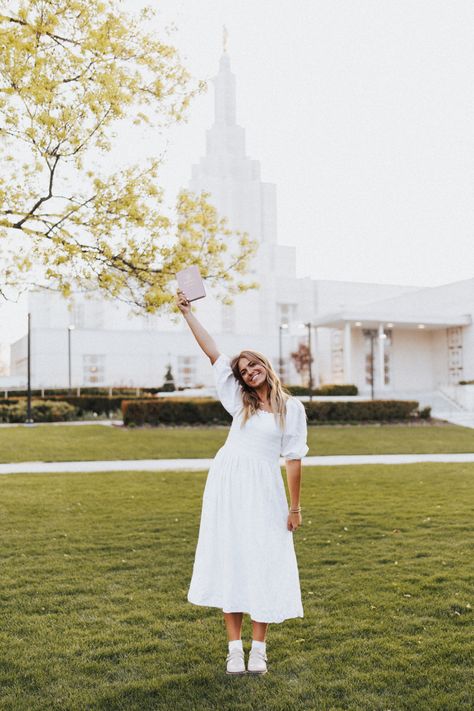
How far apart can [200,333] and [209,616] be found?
2095mm

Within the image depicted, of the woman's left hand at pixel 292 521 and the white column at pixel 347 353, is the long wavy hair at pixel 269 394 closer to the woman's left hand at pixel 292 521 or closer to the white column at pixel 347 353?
the woman's left hand at pixel 292 521

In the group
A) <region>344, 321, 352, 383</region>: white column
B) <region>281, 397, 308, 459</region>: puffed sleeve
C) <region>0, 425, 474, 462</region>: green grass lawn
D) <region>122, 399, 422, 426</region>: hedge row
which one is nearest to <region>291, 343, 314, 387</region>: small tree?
<region>344, 321, 352, 383</region>: white column

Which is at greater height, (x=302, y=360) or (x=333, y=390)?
(x=302, y=360)

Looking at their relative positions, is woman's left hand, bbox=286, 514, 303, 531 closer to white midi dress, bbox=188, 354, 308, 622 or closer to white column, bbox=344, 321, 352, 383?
white midi dress, bbox=188, 354, 308, 622

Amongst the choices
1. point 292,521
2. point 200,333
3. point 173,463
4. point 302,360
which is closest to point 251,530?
point 292,521

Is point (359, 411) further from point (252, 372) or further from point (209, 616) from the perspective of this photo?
point (252, 372)

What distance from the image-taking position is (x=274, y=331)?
6334 centimetres

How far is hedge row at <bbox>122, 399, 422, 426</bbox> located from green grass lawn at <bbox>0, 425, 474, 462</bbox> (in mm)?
1134

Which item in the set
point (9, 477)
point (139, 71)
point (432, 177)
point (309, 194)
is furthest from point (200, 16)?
point (309, 194)

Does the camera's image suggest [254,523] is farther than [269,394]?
No

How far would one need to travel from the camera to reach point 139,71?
785 centimetres

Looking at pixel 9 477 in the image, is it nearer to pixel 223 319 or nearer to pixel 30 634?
pixel 30 634

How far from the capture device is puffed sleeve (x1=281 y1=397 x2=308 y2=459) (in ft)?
11.9

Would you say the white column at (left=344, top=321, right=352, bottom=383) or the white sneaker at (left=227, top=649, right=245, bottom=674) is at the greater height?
the white column at (left=344, top=321, right=352, bottom=383)
